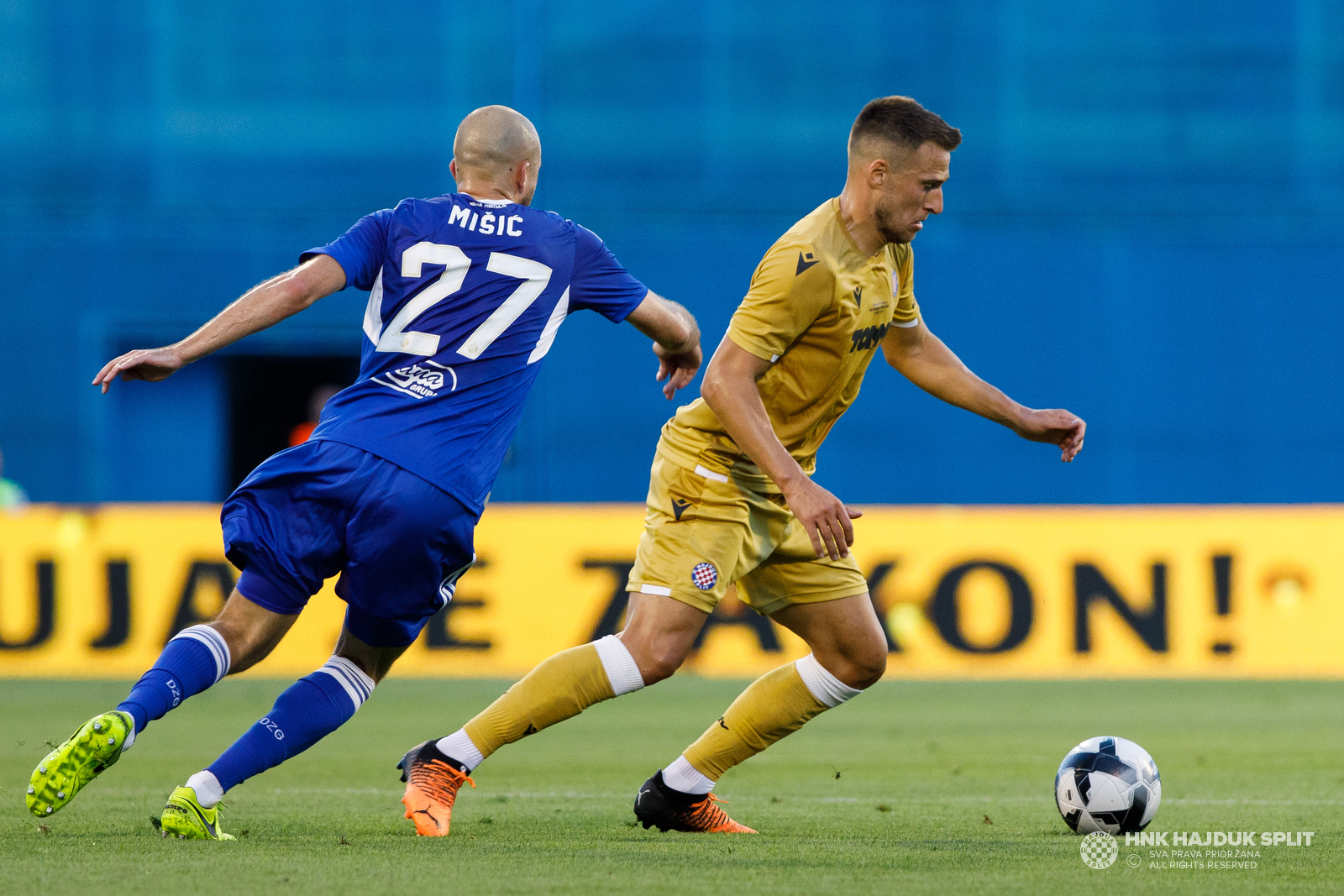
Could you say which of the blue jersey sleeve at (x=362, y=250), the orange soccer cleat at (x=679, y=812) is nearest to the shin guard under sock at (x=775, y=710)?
the orange soccer cleat at (x=679, y=812)

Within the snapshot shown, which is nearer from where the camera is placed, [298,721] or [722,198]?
[298,721]

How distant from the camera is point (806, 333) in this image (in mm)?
4883

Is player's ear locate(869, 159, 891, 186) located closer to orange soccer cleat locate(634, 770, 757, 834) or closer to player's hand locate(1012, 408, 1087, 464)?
player's hand locate(1012, 408, 1087, 464)

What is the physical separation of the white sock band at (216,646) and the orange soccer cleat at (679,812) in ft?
4.28

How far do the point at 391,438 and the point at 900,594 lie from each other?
7719 millimetres

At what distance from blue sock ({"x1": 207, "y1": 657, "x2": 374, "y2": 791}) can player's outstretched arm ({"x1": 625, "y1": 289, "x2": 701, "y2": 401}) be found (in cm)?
121

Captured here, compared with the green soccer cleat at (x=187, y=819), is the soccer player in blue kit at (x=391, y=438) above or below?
above

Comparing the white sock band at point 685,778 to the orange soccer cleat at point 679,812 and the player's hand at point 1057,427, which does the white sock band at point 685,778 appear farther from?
the player's hand at point 1057,427

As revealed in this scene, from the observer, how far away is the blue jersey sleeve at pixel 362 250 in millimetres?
4469

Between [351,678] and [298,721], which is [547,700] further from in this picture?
[298,721]

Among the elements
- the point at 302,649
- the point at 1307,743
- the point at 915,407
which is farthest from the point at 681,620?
the point at 915,407

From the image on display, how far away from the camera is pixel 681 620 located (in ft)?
15.6

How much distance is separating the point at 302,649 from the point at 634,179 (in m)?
7.90

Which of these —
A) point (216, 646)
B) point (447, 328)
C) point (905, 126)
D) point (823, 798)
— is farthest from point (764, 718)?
point (905, 126)
